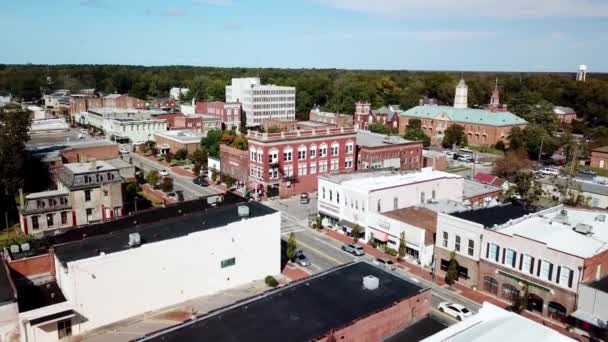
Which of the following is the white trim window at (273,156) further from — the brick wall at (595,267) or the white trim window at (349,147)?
the brick wall at (595,267)

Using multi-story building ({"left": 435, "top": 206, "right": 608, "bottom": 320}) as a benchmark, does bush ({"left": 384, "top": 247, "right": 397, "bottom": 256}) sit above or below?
below

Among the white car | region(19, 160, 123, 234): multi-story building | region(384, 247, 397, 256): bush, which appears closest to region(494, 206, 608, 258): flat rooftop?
the white car

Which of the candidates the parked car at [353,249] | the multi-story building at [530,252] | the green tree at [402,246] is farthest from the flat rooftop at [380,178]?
the multi-story building at [530,252]

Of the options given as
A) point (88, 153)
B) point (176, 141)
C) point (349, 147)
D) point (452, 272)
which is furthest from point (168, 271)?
point (176, 141)

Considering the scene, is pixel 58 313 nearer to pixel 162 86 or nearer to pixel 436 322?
pixel 436 322

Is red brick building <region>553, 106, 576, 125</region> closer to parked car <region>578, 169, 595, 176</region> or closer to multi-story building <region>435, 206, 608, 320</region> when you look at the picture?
parked car <region>578, 169, 595, 176</region>

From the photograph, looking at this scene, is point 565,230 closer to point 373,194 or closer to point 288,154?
point 373,194

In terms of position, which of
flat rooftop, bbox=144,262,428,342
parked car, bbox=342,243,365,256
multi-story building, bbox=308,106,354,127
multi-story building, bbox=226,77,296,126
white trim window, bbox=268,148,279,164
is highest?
multi-story building, bbox=226,77,296,126

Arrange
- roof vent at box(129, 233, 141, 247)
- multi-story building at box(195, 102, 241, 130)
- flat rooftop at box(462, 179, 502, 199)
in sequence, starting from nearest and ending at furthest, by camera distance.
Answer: roof vent at box(129, 233, 141, 247)
flat rooftop at box(462, 179, 502, 199)
multi-story building at box(195, 102, 241, 130)
